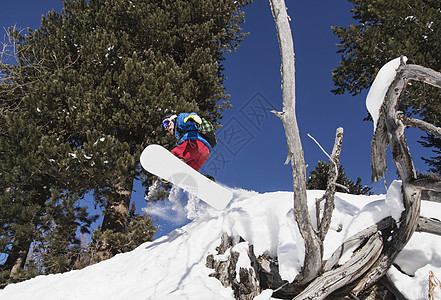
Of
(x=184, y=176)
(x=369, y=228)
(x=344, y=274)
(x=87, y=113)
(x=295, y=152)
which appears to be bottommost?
(x=344, y=274)

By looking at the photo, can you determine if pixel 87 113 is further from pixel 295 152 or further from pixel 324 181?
pixel 324 181

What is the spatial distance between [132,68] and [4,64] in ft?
13.3

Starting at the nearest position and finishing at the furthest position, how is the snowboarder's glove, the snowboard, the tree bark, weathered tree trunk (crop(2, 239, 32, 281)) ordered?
the tree bark → the snowboarder's glove → the snowboard → weathered tree trunk (crop(2, 239, 32, 281))

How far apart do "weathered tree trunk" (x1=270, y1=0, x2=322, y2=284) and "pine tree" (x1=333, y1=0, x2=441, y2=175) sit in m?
6.46

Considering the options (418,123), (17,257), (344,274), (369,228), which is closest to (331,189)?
(369,228)

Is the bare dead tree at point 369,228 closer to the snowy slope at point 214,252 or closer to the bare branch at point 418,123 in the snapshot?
the bare branch at point 418,123

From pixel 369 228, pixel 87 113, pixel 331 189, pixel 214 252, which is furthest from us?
pixel 87 113

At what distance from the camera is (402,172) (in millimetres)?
2594

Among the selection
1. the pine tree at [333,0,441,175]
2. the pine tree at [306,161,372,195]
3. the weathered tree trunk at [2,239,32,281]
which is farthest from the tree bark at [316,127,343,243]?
the pine tree at [306,161,372,195]

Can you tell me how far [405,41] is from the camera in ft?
23.7

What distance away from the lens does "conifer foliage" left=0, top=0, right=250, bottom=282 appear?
614 cm

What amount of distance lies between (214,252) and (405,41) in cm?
790

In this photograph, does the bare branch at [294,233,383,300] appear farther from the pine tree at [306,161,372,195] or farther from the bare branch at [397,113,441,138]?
the pine tree at [306,161,372,195]

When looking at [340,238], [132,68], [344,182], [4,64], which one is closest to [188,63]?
[132,68]
